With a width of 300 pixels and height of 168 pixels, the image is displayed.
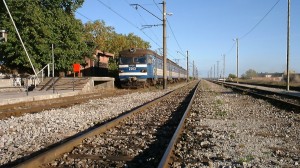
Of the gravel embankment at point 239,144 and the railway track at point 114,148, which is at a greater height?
the railway track at point 114,148

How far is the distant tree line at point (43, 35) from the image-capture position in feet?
102

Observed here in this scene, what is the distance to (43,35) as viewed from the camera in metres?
31.9

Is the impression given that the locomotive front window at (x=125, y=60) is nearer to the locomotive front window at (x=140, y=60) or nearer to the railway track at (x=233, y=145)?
the locomotive front window at (x=140, y=60)

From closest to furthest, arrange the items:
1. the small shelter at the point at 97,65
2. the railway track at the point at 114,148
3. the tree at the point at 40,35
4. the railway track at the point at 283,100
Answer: the railway track at the point at 114,148, the railway track at the point at 283,100, the tree at the point at 40,35, the small shelter at the point at 97,65

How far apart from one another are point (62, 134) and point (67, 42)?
26.6m

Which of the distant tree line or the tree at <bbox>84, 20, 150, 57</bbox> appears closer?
the distant tree line

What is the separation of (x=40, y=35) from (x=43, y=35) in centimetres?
26

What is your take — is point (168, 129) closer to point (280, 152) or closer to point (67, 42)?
point (280, 152)

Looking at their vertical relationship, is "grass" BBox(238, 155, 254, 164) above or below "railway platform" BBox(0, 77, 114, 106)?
below

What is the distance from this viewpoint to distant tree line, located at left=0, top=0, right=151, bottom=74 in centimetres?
3116

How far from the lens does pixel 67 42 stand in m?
33.6

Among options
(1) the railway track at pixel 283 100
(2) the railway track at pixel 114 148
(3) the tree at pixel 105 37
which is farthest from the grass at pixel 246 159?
(3) the tree at pixel 105 37

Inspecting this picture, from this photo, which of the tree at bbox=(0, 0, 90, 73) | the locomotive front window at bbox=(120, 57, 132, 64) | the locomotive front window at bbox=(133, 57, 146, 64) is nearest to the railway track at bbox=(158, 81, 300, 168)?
the locomotive front window at bbox=(133, 57, 146, 64)

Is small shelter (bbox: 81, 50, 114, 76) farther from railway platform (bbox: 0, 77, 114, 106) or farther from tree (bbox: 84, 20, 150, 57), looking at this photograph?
tree (bbox: 84, 20, 150, 57)
